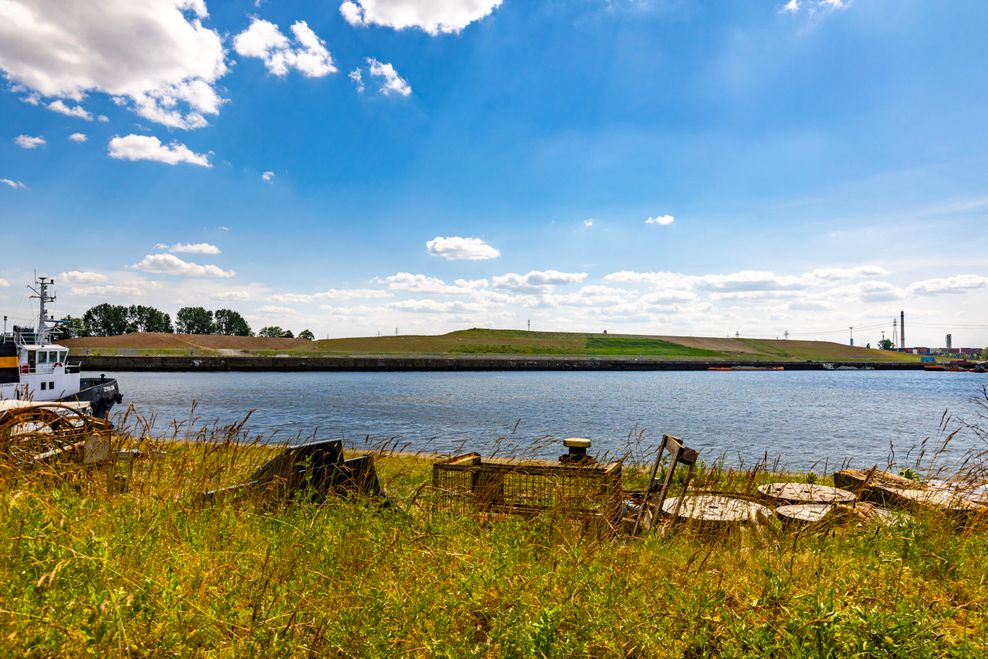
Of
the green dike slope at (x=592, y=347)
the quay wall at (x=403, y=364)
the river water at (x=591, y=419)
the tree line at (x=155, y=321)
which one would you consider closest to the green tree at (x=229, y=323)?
the tree line at (x=155, y=321)

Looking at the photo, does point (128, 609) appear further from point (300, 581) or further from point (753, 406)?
point (753, 406)

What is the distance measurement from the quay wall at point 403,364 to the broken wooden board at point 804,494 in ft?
385

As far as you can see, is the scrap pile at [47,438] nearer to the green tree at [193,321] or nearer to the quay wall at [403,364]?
the quay wall at [403,364]

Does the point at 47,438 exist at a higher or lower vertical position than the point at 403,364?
higher

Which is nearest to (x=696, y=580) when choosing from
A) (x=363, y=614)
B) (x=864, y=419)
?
(x=363, y=614)

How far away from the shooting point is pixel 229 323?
18788 centimetres

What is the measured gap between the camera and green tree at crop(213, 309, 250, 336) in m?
186

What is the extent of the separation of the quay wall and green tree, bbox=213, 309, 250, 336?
72.2 metres

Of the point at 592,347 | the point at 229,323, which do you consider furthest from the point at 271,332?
the point at 592,347

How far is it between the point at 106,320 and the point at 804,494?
209681 millimetres

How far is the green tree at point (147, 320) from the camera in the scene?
591ft

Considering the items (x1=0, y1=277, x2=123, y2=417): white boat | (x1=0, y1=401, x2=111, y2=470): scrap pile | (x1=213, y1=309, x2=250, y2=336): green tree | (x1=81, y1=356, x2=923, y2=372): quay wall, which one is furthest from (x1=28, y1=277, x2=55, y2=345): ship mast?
(x1=213, y1=309, x2=250, y2=336): green tree

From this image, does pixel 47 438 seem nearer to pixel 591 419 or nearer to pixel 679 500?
pixel 679 500

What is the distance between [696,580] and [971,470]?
6.27m
